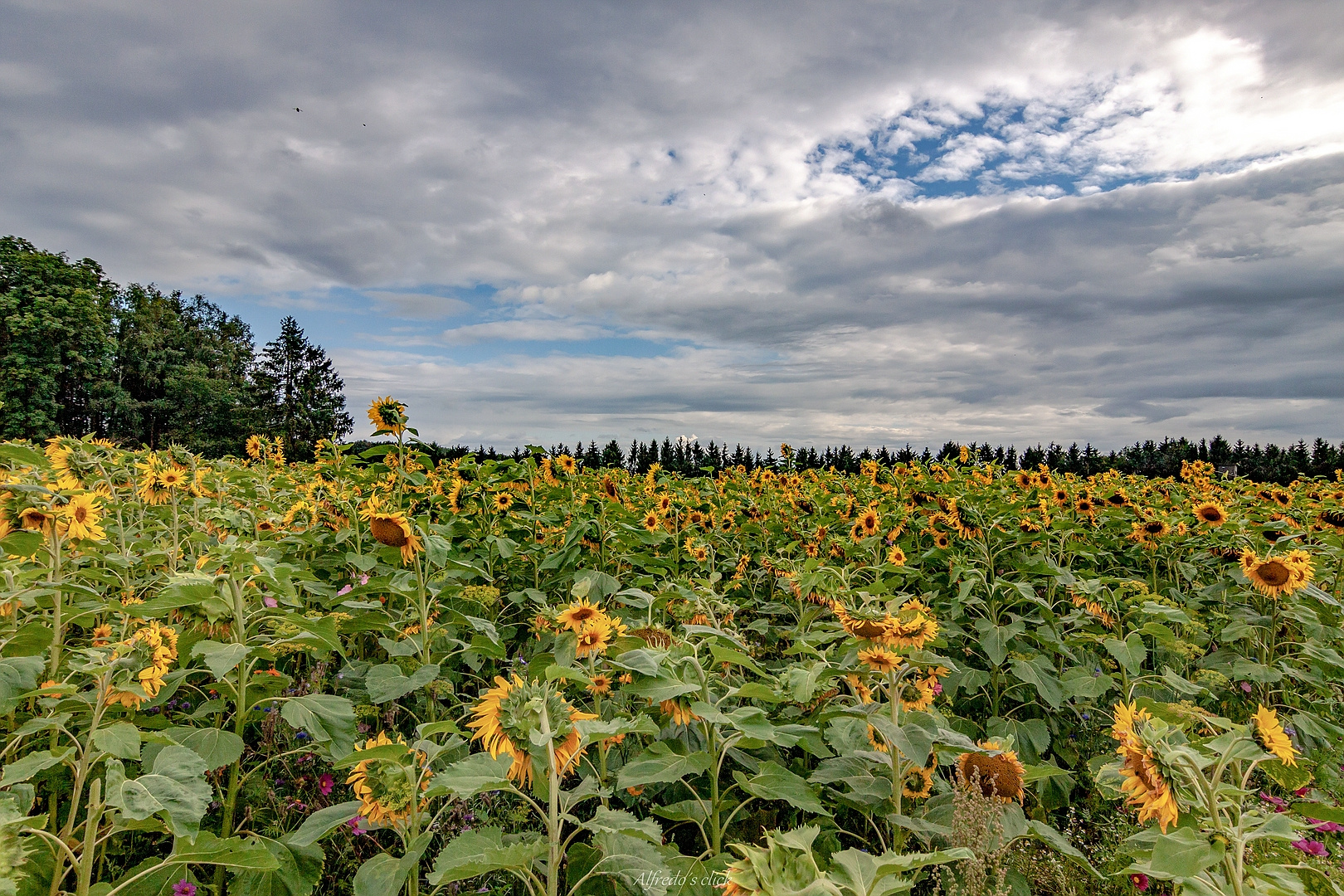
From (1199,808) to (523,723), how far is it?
180cm

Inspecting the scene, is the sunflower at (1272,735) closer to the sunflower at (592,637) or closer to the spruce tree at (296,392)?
the sunflower at (592,637)

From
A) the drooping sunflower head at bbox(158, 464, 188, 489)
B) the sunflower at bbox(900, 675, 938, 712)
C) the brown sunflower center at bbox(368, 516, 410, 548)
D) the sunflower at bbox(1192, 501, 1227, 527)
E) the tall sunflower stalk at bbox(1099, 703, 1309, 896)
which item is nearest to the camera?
the tall sunflower stalk at bbox(1099, 703, 1309, 896)

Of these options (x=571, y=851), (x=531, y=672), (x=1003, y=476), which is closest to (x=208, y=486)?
(x=531, y=672)

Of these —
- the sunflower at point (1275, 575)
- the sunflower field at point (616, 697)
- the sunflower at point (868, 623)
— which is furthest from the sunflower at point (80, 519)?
the sunflower at point (1275, 575)

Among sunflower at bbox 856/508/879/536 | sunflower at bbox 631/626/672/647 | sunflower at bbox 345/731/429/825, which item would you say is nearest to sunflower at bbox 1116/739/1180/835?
sunflower at bbox 631/626/672/647

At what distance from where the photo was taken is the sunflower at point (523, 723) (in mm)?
1705

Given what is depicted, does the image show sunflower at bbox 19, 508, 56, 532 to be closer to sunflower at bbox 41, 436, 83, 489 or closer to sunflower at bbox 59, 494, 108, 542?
sunflower at bbox 59, 494, 108, 542

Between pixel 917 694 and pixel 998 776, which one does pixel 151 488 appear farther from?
pixel 998 776

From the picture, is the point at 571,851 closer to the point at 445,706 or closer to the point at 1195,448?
the point at 445,706

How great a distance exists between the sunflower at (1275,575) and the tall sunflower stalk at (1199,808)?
107 inches

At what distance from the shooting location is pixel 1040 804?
11.1 ft

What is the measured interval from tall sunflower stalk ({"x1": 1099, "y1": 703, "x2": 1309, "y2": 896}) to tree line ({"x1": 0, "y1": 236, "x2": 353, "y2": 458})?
1448 inches

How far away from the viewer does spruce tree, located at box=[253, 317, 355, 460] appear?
194ft

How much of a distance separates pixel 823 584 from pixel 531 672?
149 centimetres
